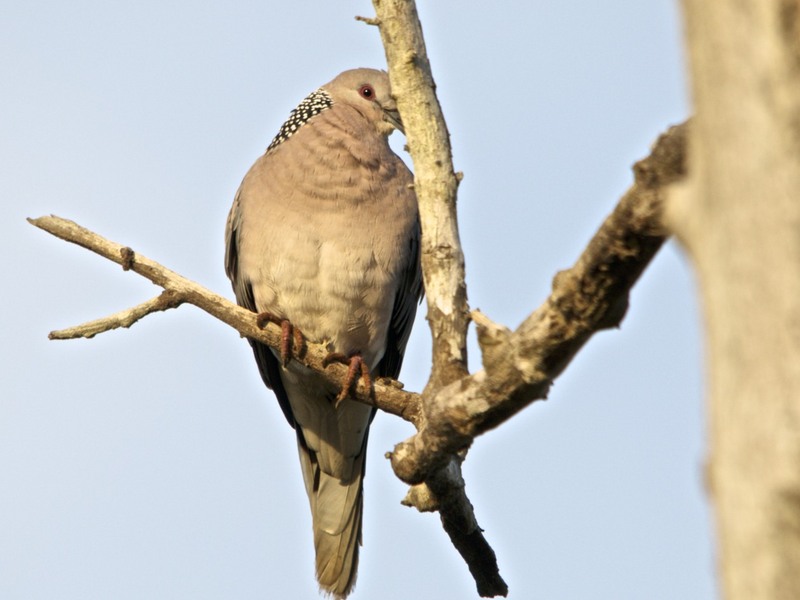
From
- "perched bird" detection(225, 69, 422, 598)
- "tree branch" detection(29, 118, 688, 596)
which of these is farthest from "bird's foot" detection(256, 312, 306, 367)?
"tree branch" detection(29, 118, 688, 596)

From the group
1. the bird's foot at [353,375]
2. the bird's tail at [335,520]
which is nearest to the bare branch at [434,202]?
the bird's foot at [353,375]

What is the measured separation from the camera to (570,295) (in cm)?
279

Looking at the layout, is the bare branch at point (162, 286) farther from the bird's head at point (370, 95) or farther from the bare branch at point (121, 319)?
the bird's head at point (370, 95)

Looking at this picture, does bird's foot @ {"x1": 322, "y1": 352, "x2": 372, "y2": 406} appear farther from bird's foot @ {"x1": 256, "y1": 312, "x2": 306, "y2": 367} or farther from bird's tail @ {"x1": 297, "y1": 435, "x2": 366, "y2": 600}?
bird's tail @ {"x1": 297, "y1": 435, "x2": 366, "y2": 600}

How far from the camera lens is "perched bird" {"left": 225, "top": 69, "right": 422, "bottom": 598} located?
5668mm

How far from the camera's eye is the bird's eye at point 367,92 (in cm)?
644

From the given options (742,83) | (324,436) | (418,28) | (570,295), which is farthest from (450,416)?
(324,436)

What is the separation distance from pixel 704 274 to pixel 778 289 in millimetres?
123

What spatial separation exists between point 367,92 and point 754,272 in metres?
5.13

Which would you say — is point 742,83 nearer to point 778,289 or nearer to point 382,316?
point 778,289

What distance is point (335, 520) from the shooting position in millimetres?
6160

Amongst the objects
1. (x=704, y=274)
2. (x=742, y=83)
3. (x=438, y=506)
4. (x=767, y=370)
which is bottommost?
(x=767, y=370)

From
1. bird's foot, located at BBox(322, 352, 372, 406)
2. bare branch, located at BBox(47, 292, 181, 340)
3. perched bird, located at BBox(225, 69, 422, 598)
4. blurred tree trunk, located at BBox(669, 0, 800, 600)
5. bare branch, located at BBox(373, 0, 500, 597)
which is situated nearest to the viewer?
blurred tree trunk, located at BBox(669, 0, 800, 600)

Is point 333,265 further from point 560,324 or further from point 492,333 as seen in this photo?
point 560,324
